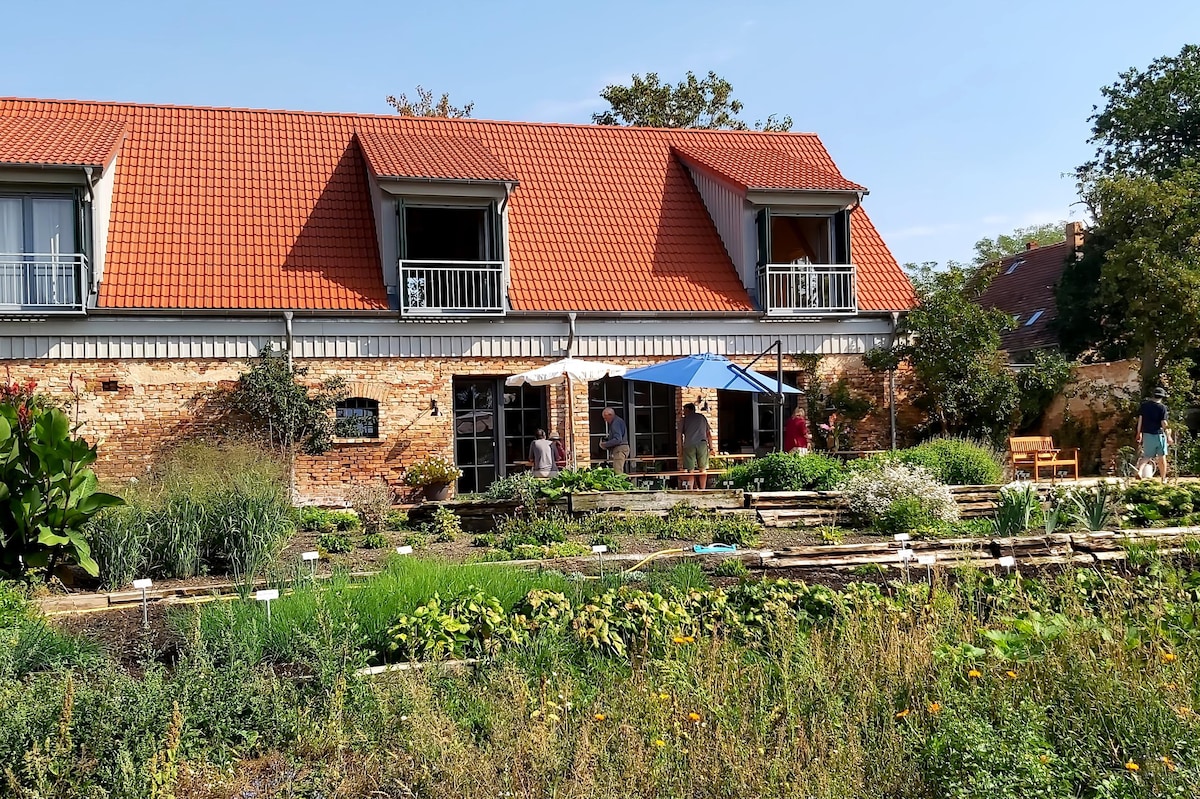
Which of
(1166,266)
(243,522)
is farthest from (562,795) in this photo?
(1166,266)

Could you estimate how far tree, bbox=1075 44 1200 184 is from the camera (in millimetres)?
27234

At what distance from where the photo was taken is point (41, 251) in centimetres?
1672

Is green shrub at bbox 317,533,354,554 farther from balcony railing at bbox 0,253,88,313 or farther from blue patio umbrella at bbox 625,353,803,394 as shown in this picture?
balcony railing at bbox 0,253,88,313

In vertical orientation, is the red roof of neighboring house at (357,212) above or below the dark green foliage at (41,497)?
above

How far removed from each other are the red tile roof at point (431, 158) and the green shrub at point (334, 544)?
8743 millimetres

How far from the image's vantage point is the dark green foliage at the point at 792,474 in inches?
494

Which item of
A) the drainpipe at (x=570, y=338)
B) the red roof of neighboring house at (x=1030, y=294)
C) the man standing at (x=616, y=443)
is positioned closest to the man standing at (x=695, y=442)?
the man standing at (x=616, y=443)

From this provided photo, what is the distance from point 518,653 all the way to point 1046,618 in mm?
2953

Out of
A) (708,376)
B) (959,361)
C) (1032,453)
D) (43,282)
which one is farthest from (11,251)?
(1032,453)

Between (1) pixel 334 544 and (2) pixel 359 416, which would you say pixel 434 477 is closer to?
(2) pixel 359 416

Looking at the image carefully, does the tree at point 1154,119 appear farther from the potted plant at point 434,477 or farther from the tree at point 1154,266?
the potted plant at point 434,477

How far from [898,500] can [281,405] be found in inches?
399

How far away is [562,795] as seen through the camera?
4234 millimetres

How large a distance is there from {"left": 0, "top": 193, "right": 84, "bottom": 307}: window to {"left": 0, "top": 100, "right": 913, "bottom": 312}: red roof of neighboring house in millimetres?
615
